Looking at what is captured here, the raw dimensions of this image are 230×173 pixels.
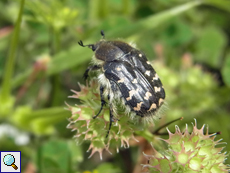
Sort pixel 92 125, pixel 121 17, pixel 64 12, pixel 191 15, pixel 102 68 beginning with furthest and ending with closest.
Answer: pixel 191 15 → pixel 121 17 → pixel 64 12 → pixel 102 68 → pixel 92 125

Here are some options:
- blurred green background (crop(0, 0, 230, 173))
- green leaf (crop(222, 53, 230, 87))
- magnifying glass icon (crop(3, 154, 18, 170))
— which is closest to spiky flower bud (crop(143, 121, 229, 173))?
blurred green background (crop(0, 0, 230, 173))

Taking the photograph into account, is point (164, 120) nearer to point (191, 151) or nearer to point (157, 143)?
point (157, 143)

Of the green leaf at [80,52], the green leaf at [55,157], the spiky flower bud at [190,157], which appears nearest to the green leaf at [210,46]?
the green leaf at [80,52]

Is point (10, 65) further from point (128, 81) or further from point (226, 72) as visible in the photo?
point (226, 72)

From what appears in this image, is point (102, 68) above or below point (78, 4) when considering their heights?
below

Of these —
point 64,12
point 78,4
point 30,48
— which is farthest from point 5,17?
point 64,12

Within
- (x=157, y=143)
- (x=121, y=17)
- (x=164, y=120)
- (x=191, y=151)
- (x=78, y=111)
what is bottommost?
(x=191, y=151)

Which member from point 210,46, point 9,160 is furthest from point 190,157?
point 210,46

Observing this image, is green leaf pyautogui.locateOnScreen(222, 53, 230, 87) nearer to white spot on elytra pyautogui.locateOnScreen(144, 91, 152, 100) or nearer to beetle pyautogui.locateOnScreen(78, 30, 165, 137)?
beetle pyautogui.locateOnScreen(78, 30, 165, 137)

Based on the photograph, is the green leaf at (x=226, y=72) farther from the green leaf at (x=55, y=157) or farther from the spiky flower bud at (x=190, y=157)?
the green leaf at (x=55, y=157)
